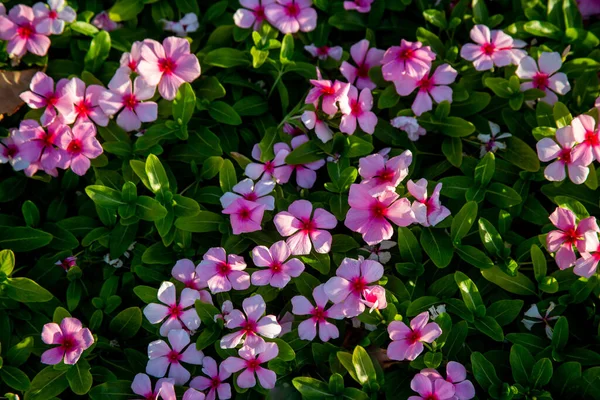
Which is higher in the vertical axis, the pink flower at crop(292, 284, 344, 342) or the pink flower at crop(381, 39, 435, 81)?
the pink flower at crop(381, 39, 435, 81)

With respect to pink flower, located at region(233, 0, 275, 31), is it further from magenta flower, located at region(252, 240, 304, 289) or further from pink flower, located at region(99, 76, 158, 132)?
magenta flower, located at region(252, 240, 304, 289)

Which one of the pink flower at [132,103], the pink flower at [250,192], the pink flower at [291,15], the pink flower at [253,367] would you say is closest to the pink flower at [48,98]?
the pink flower at [132,103]

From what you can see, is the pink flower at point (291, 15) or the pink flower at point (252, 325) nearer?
the pink flower at point (252, 325)

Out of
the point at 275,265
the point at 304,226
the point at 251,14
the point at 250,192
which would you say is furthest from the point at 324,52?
the point at 275,265

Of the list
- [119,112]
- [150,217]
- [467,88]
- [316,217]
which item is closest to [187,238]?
[150,217]

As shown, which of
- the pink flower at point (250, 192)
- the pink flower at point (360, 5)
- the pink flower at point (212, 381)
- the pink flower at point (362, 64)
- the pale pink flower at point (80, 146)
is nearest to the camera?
the pink flower at point (212, 381)

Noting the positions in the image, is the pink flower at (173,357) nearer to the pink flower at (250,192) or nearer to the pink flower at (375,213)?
the pink flower at (250,192)

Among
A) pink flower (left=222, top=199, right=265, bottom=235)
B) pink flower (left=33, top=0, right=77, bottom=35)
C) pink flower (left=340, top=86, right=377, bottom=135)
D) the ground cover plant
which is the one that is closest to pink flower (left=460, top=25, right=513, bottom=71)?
the ground cover plant
